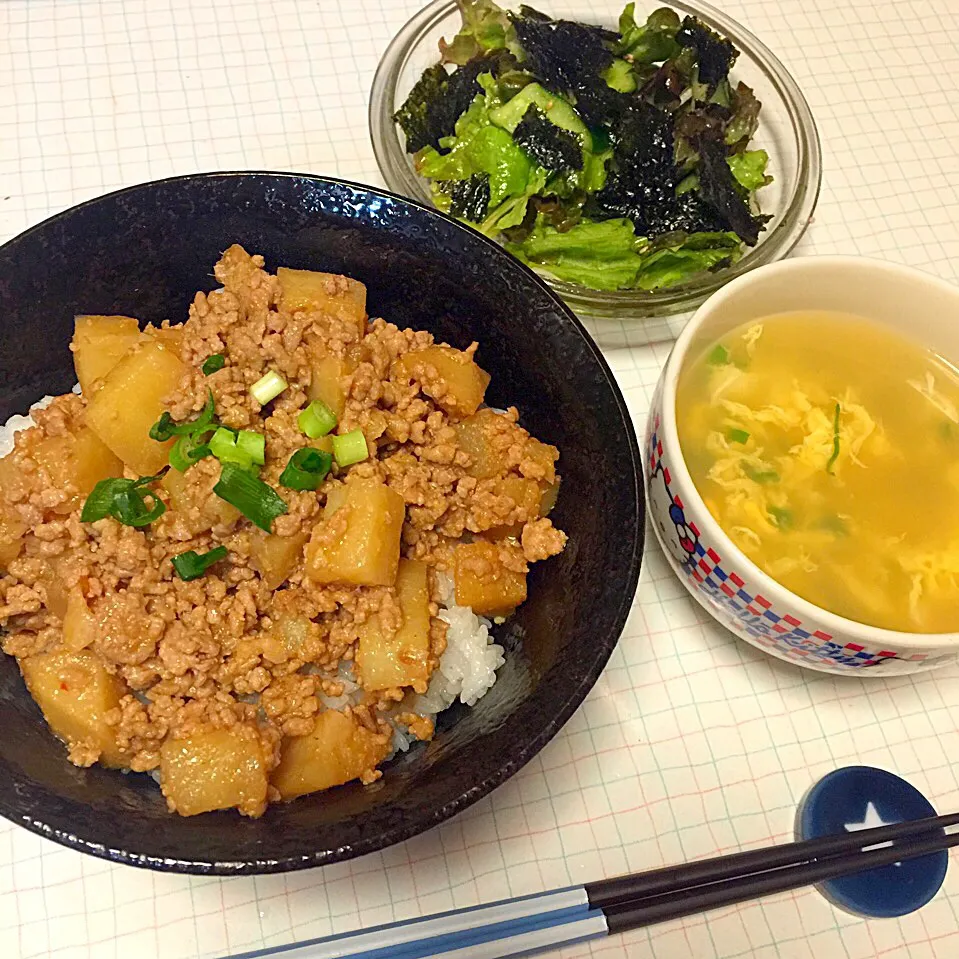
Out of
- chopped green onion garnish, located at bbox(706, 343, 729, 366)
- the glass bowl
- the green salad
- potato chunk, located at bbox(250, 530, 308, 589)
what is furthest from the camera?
the green salad

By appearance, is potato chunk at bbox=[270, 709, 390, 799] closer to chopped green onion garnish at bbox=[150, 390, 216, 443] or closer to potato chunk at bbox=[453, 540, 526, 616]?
potato chunk at bbox=[453, 540, 526, 616]

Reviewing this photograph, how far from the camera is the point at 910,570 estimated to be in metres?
1.83

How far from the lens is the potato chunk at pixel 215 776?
146cm

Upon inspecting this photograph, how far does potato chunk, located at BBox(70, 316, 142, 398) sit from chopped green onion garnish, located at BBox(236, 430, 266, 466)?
34cm

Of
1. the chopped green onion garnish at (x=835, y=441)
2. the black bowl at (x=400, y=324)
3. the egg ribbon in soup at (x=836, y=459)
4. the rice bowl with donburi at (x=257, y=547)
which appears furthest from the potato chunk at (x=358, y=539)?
the chopped green onion garnish at (x=835, y=441)

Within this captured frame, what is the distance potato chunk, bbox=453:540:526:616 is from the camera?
1.73 meters

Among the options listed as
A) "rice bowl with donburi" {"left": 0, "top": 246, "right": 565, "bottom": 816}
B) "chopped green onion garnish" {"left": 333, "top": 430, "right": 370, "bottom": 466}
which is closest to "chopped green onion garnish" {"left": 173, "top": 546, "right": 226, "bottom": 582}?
"rice bowl with donburi" {"left": 0, "top": 246, "right": 565, "bottom": 816}

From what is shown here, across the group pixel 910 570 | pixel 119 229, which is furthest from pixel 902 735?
pixel 119 229

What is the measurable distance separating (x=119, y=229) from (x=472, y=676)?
118 cm

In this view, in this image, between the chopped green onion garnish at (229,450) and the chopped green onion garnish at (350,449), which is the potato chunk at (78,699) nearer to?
the chopped green onion garnish at (229,450)

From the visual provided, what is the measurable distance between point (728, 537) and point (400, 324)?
90cm

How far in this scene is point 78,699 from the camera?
155 centimetres

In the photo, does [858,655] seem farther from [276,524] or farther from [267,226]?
[267,226]

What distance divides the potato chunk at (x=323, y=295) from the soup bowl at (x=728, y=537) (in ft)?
2.20
